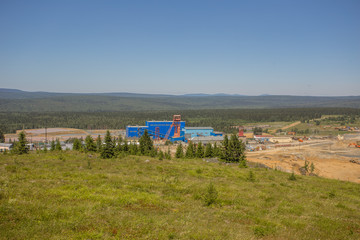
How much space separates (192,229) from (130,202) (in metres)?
3.36

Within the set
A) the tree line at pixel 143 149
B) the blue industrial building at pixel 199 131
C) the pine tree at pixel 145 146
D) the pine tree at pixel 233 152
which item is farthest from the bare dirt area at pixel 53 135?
the pine tree at pixel 233 152

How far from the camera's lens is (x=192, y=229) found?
26.3 feet

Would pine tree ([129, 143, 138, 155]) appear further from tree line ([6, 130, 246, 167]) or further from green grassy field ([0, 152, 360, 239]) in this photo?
green grassy field ([0, 152, 360, 239])

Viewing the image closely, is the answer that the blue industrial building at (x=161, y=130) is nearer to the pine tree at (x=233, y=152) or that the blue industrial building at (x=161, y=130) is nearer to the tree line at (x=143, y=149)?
the tree line at (x=143, y=149)

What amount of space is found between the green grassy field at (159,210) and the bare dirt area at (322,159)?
23264mm

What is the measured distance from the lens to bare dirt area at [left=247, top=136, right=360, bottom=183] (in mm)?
47000

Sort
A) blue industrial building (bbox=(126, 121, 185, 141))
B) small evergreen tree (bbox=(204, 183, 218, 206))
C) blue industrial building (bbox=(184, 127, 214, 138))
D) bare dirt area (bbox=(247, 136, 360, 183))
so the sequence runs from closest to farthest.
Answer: small evergreen tree (bbox=(204, 183, 218, 206)) < bare dirt area (bbox=(247, 136, 360, 183)) < blue industrial building (bbox=(126, 121, 185, 141)) < blue industrial building (bbox=(184, 127, 214, 138))

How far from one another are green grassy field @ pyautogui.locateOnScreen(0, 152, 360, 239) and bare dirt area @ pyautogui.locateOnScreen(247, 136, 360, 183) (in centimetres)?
2326

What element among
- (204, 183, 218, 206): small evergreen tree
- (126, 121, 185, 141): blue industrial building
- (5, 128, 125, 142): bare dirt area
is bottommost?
(5, 128, 125, 142): bare dirt area

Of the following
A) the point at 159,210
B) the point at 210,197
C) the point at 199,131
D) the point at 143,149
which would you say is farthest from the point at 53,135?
the point at 159,210

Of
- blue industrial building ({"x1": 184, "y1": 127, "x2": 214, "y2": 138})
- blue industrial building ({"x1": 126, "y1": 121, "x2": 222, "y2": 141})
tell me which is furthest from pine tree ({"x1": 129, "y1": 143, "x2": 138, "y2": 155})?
blue industrial building ({"x1": 184, "y1": 127, "x2": 214, "y2": 138})

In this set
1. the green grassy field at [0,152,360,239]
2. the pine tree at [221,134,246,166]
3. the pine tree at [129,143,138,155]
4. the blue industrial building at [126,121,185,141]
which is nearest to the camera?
the green grassy field at [0,152,360,239]

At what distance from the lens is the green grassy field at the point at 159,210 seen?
298 inches

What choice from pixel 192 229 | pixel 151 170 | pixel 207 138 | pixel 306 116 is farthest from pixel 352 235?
pixel 306 116
